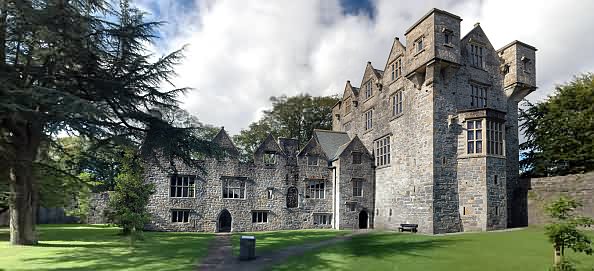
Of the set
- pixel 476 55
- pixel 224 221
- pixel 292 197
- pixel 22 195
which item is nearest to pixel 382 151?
pixel 292 197

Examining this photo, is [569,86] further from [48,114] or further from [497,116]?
[48,114]

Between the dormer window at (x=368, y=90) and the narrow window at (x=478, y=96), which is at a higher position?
the dormer window at (x=368, y=90)

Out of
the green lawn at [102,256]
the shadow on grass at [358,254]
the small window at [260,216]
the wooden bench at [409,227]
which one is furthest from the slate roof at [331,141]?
the green lawn at [102,256]

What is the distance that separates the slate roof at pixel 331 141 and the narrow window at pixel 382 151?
3.24 m

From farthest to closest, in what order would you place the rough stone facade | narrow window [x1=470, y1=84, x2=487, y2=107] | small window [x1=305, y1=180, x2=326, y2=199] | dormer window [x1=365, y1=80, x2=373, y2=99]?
dormer window [x1=365, y1=80, x2=373, y2=99], small window [x1=305, y1=180, x2=326, y2=199], narrow window [x1=470, y1=84, x2=487, y2=107], the rough stone facade

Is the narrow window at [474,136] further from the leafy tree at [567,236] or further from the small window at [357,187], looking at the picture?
the leafy tree at [567,236]

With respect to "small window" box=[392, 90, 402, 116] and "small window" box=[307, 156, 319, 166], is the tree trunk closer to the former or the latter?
"small window" box=[307, 156, 319, 166]

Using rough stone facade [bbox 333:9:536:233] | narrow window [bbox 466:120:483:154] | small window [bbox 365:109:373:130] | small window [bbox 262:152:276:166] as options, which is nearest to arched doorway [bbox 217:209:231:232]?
small window [bbox 262:152:276:166]

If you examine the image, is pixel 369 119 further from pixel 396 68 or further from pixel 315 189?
pixel 315 189

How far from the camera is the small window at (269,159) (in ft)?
110

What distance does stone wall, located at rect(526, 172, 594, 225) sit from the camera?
→ 22172 millimetres

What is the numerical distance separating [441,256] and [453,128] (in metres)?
13.5

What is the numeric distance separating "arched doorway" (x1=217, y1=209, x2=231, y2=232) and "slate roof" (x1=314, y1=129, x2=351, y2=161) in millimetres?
10637

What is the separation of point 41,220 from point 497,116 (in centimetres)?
4985
